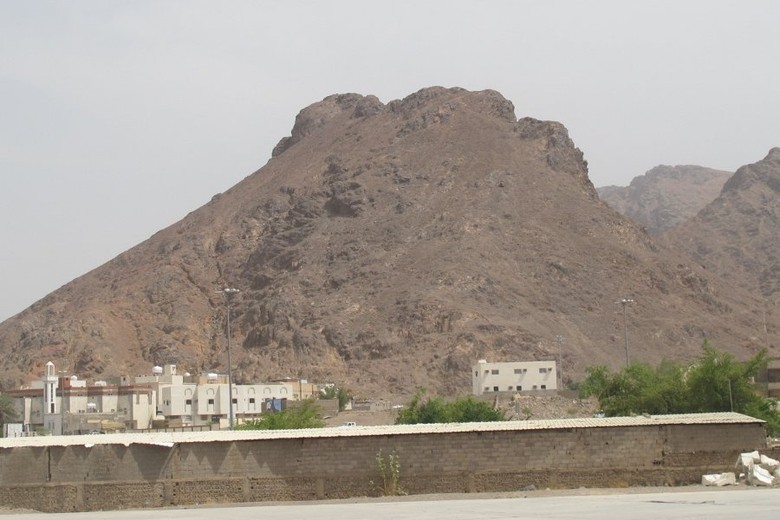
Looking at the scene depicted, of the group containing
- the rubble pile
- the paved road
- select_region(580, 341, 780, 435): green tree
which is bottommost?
the paved road

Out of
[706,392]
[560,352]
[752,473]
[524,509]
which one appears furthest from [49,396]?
[524,509]

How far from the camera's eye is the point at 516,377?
98.2 metres

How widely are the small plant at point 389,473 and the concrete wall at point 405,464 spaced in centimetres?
15

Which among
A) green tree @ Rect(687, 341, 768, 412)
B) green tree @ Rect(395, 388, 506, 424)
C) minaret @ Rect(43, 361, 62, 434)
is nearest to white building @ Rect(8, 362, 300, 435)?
minaret @ Rect(43, 361, 62, 434)

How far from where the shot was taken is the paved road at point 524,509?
24812mm

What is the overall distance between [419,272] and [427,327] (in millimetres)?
10731

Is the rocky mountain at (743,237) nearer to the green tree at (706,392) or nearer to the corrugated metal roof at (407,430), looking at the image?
the green tree at (706,392)

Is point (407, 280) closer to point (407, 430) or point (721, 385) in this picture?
point (721, 385)

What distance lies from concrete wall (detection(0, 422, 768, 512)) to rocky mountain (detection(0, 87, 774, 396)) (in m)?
76.5

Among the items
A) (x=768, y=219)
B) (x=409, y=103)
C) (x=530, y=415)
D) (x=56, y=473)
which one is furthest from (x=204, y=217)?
(x=56, y=473)

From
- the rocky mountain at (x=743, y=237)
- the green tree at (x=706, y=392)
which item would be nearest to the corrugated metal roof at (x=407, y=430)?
the green tree at (x=706, y=392)

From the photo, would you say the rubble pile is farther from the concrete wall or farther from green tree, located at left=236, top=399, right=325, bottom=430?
green tree, located at left=236, top=399, right=325, bottom=430

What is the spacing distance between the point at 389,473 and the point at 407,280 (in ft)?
312

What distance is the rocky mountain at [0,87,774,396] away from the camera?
119m
